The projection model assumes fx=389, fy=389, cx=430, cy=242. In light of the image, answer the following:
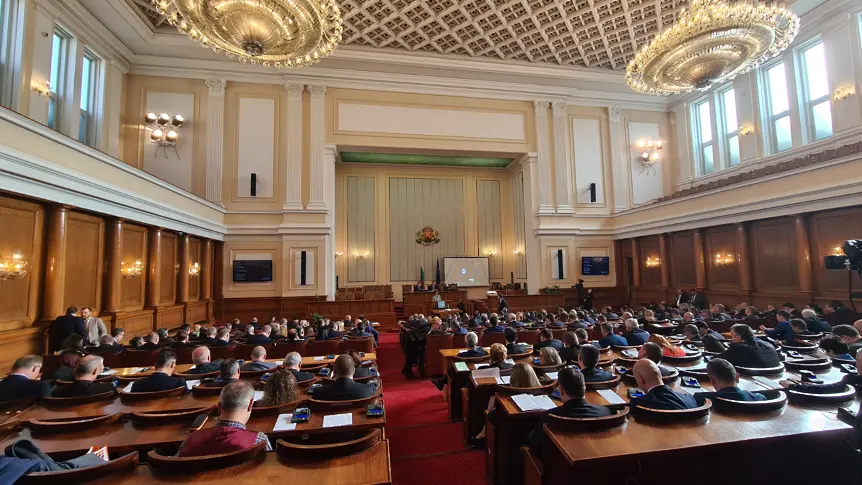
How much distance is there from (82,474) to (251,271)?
10.3 meters

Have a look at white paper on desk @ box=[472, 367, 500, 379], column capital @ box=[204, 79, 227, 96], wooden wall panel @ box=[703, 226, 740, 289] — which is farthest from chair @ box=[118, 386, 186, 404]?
wooden wall panel @ box=[703, 226, 740, 289]

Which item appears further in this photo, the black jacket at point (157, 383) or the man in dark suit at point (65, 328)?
the man in dark suit at point (65, 328)

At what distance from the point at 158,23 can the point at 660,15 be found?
44.3ft

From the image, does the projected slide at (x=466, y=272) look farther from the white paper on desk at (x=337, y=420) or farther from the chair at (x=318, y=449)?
the chair at (x=318, y=449)

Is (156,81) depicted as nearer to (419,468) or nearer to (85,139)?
(85,139)

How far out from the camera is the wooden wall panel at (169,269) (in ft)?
28.9

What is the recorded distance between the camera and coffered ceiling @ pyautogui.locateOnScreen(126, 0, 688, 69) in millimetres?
10375

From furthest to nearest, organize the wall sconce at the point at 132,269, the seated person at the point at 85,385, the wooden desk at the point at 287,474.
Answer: the wall sconce at the point at 132,269 < the seated person at the point at 85,385 < the wooden desk at the point at 287,474

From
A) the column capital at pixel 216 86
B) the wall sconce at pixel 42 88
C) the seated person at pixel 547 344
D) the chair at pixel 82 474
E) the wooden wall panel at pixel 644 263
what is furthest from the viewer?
the wooden wall panel at pixel 644 263

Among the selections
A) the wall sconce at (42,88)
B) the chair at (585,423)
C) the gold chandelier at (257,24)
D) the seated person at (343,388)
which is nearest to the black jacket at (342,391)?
the seated person at (343,388)

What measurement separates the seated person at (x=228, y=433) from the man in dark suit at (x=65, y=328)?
5.15m

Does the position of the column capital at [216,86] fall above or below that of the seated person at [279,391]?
above

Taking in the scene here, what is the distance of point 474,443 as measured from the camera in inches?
137

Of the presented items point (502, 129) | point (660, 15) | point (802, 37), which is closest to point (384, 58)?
point (502, 129)
